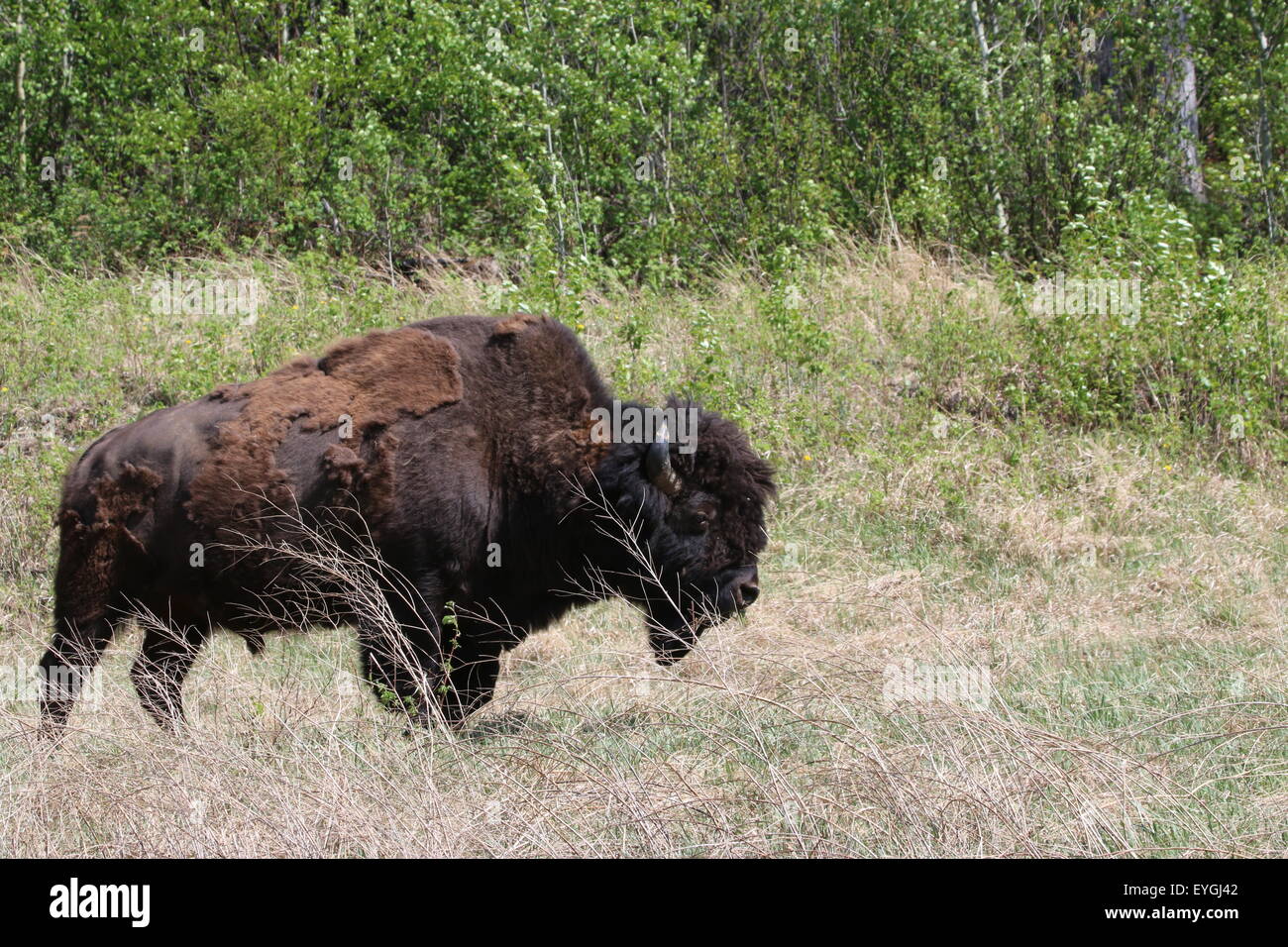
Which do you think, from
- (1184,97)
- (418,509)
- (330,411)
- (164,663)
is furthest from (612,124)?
(164,663)

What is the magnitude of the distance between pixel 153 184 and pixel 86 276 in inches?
77.0

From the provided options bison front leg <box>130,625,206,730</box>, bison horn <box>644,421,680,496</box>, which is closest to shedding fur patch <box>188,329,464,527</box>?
bison front leg <box>130,625,206,730</box>

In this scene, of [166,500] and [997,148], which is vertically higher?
[997,148]

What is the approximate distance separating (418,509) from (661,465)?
127 cm

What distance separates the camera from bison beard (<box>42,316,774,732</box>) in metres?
6.20

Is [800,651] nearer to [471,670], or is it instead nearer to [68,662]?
[471,670]

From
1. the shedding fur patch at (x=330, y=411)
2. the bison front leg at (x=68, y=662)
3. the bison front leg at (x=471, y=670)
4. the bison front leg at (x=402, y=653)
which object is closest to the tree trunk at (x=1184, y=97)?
the shedding fur patch at (x=330, y=411)

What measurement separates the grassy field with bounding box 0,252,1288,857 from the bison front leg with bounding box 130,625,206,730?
0.20 meters

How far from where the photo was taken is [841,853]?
4.09 metres

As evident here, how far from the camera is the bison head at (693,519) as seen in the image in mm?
6500

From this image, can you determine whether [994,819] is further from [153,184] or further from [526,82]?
[153,184]

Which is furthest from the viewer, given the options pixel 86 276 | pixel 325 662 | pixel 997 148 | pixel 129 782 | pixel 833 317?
pixel 86 276

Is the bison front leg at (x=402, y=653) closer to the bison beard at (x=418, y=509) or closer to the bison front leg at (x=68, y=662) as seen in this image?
the bison beard at (x=418, y=509)

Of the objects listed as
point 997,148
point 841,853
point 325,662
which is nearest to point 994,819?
point 841,853
